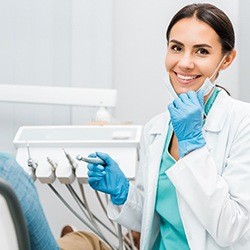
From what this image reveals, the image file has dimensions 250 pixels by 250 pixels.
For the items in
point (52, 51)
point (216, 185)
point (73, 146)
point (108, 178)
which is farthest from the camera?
point (52, 51)

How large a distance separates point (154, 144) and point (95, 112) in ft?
1.81

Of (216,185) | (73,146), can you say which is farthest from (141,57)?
(216,185)

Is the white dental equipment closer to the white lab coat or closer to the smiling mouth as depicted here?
the white lab coat

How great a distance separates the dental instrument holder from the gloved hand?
0.27 ft

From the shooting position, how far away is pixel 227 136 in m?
1.18

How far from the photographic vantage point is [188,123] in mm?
1129

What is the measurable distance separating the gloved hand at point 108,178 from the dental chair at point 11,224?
25.8 inches

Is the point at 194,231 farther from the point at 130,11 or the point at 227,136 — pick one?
the point at 130,11

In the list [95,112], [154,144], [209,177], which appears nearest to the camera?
[209,177]

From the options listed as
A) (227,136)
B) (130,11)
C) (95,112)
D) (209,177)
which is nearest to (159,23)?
(130,11)

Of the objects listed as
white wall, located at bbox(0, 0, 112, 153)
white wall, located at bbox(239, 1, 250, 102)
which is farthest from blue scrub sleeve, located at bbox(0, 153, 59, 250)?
white wall, located at bbox(239, 1, 250, 102)

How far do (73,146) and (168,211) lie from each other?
0.41 metres

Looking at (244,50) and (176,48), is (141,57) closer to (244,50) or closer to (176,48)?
(244,50)

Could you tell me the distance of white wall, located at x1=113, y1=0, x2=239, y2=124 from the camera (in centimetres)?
193
